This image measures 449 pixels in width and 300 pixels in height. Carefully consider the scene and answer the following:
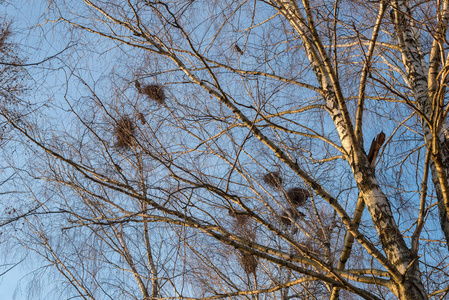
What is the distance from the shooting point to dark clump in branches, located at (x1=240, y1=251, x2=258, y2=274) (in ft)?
12.8

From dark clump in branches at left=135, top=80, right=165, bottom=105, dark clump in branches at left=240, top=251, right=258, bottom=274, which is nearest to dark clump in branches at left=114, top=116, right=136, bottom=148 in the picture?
dark clump in branches at left=135, top=80, right=165, bottom=105

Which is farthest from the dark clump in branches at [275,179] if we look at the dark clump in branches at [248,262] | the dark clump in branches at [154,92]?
the dark clump in branches at [154,92]

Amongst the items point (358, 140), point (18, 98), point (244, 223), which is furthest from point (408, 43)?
point (18, 98)

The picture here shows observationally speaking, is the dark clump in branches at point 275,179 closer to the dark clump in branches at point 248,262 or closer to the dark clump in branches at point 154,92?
the dark clump in branches at point 248,262

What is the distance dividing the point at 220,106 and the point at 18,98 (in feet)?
7.95

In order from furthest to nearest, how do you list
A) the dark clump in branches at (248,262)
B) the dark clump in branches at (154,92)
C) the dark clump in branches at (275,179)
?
1. the dark clump in branches at (248,262)
2. the dark clump in branches at (275,179)
3. the dark clump in branches at (154,92)

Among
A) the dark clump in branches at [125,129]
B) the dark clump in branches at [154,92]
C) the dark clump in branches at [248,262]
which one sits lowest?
the dark clump in branches at [248,262]

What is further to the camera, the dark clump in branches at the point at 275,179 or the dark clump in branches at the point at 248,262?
the dark clump in branches at the point at 248,262

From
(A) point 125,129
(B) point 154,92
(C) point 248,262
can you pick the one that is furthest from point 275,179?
(A) point 125,129

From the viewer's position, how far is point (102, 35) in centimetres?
299

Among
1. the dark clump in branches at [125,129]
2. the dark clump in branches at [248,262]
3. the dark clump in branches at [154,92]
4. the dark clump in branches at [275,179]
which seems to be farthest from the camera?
the dark clump in branches at [248,262]

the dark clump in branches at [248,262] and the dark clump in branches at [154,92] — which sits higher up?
the dark clump in branches at [154,92]

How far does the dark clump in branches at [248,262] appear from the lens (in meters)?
3.91

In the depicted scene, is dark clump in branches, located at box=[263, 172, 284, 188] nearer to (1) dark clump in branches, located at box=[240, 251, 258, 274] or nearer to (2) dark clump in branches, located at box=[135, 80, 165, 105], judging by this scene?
(1) dark clump in branches, located at box=[240, 251, 258, 274]
